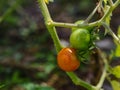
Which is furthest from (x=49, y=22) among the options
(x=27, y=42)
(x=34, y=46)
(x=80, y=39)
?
(x=27, y=42)

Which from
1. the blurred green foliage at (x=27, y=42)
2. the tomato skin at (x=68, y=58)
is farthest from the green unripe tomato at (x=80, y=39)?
the blurred green foliage at (x=27, y=42)

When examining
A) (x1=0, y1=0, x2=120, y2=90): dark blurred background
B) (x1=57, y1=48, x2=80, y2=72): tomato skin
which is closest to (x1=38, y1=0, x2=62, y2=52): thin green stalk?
(x1=57, y1=48, x2=80, y2=72): tomato skin

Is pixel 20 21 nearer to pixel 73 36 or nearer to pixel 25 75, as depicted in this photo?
pixel 25 75

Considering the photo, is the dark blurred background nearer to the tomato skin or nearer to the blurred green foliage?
the blurred green foliage

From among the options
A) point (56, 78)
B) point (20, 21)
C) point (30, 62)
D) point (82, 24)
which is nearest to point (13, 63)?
point (30, 62)

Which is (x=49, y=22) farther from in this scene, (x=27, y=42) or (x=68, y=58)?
(x=27, y=42)

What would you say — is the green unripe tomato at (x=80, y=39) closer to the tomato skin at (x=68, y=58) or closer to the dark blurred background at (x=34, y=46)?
the tomato skin at (x=68, y=58)
